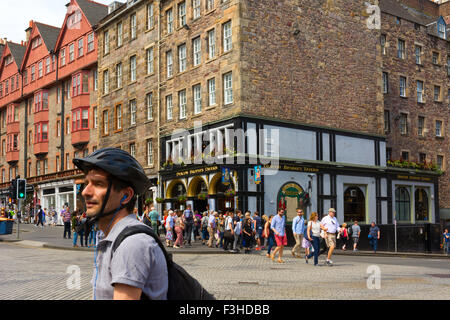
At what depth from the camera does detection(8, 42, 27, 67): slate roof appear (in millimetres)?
59194

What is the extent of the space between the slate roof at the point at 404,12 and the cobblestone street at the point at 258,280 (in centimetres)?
3136

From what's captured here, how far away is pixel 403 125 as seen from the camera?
42688 millimetres

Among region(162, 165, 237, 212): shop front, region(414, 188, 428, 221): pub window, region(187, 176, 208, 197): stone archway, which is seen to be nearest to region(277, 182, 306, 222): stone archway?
region(162, 165, 237, 212): shop front

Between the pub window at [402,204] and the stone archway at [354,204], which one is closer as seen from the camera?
the stone archway at [354,204]

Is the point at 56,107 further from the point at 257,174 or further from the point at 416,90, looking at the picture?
the point at 416,90

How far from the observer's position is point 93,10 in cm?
4759

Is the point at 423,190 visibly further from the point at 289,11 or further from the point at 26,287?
the point at 26,287

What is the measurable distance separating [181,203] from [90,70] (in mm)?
17639

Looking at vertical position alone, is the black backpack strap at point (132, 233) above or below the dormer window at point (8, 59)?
below

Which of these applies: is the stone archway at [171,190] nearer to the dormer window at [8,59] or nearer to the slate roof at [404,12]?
the slate roof at [404,12]

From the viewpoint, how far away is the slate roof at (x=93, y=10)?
46.0m

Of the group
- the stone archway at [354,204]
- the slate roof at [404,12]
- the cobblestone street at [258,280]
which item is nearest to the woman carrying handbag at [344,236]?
the stone archway at [354,204]

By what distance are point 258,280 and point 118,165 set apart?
1038cm
